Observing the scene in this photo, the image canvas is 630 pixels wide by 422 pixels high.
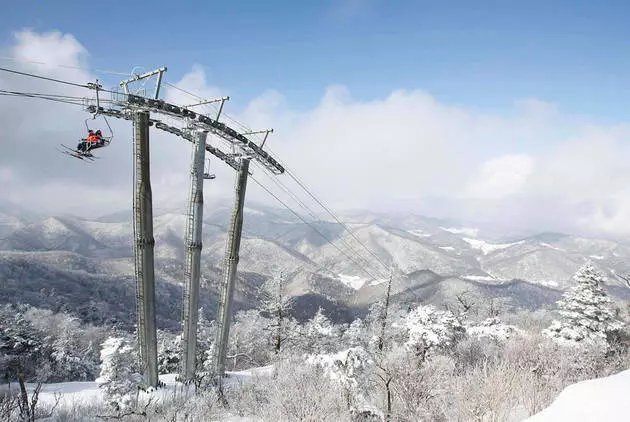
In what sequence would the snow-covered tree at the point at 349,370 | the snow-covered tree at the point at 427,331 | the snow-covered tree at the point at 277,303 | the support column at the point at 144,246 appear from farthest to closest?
the snow-covered tree at the point at 277,303 < the snow-covered tree at the point at 427,331 < the support column at the point at 144,246 < the snow-covered tree at the point at 349,370

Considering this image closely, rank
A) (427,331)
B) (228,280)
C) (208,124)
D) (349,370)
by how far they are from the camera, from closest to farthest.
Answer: (349,370)
(208,124)
(228,280)
(427,331)

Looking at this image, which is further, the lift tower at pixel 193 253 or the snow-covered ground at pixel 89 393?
the lift tower at pixel 193 253

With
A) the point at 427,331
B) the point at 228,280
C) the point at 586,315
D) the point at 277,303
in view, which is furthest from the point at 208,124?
the point at 586,315

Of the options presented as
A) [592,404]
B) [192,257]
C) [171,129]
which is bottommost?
[592,404]

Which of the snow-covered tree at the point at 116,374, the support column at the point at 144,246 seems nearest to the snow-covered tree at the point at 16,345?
the support column at the point at 144,246

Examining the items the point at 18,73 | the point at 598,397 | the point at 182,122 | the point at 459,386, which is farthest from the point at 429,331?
the point at 18,73

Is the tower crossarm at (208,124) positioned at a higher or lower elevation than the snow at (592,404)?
higher

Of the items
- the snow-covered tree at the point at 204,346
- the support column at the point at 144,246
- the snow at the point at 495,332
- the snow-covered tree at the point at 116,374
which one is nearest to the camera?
the snow-covered tree at the point at 116,374

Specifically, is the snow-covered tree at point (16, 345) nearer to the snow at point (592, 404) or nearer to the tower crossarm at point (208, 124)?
the tower crossarm at point (208, 124)

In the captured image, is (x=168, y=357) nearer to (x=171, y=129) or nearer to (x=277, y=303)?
(x=277, y=303)
